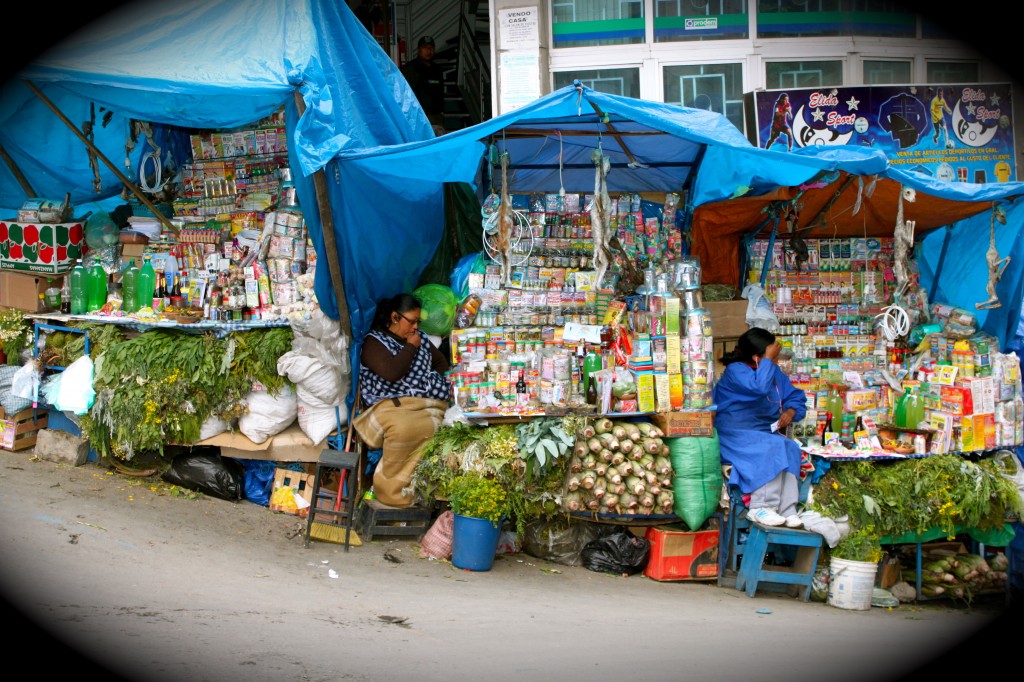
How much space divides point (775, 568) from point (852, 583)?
0.48 meters

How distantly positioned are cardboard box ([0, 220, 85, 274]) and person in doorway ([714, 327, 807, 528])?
541 centimetres

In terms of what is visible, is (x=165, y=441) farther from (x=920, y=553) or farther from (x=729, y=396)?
(x=920, y=553)

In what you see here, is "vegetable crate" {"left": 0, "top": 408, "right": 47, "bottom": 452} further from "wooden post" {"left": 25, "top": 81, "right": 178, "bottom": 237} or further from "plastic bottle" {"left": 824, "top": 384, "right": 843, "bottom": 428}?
"plastic bottle" {"left": 824, "top": 384, "right": 843, "bottom": 428}

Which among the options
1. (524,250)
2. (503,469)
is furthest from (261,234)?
(503,469)

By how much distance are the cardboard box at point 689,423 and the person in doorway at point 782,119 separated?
11.0ft

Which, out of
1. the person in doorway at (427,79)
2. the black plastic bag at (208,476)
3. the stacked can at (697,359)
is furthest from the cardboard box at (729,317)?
the person in doorway at (427,79)

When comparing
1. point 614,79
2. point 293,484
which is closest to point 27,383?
point 293,484

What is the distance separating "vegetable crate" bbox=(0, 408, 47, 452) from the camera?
22.7 feet

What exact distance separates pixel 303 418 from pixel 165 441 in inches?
41.0

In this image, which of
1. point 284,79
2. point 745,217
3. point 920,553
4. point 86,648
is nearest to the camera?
point 86,648

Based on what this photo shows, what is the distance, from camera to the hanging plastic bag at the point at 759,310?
22.5 ft

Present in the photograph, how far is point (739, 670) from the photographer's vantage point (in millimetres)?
4312

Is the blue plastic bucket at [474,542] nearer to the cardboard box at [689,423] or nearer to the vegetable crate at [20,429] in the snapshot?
the cardboard box at [689,423]

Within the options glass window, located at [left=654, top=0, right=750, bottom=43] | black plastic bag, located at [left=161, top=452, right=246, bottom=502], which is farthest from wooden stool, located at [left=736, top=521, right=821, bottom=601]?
glass window, located at [left=654, top=0, right=750, bottom=43]
